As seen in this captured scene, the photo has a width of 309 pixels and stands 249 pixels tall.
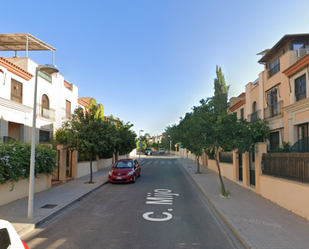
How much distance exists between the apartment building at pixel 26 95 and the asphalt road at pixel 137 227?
10033 millimetres

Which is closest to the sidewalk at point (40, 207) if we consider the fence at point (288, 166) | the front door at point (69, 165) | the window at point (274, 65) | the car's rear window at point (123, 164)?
the car's rear window at point (123, 164)

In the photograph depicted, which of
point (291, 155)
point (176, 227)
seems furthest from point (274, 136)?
point (176, 227)

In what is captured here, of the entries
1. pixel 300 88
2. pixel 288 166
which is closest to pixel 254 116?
pixel 300 88

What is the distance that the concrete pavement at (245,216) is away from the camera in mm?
5559

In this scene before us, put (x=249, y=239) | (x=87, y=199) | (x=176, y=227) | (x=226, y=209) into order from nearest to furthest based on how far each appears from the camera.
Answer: (x=249, y=239)
(x=176, y=227)
(x=226, y=209)
(x=87, y=199)

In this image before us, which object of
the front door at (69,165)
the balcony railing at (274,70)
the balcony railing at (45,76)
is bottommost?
the front door at (69,165)

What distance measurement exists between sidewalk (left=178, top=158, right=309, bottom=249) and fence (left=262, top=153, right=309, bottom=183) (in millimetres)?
1198

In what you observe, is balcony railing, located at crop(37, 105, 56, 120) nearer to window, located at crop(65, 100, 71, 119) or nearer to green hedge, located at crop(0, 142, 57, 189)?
window, located at crop(65, 100, 71, 119)

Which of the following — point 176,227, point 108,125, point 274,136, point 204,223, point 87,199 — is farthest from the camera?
point 274,136

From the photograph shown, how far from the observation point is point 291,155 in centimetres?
861

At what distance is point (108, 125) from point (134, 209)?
24.3ft

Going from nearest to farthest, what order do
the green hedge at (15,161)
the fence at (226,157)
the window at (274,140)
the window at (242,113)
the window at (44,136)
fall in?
the green hedge at (15,161), the window at (274,140), the fence at (226,157), the window at (44,136), the window at (242,113)

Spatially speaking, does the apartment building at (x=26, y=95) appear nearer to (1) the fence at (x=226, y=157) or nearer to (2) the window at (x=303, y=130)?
(1) the fence at (x=226, y=157)

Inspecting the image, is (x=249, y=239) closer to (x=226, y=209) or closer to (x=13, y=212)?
(x=226, y=209)
